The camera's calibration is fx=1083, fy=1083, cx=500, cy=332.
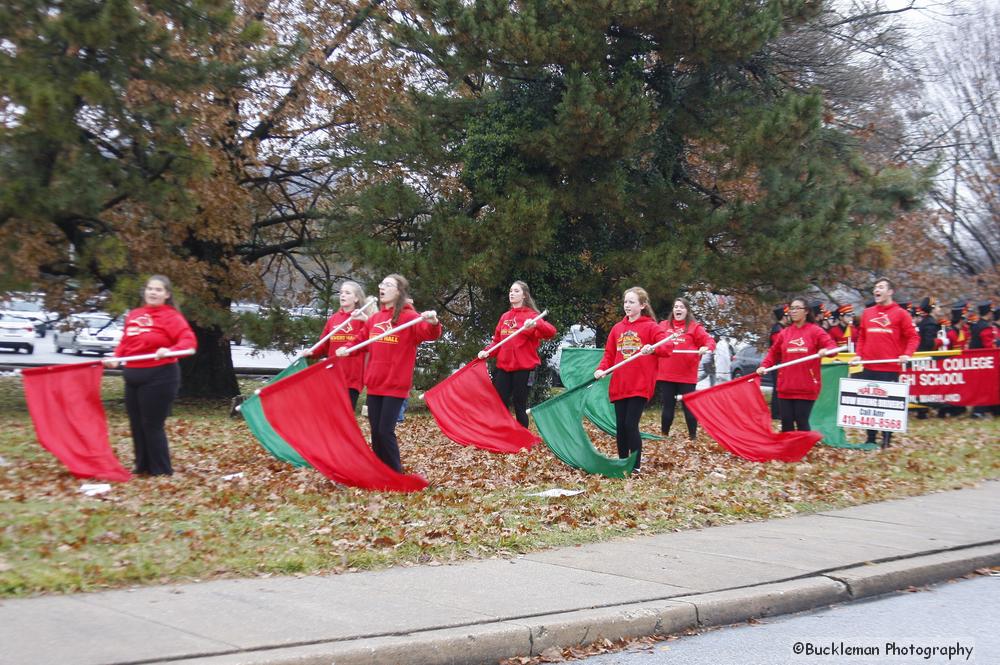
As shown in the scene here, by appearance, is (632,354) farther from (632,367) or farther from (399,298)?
(399,298)

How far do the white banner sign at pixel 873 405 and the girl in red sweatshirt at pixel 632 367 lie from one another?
3694 mm

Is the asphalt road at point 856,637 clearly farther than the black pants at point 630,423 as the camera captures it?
No

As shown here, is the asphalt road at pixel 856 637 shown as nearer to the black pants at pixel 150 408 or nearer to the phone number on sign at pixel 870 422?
the black pants at pixel 150 408

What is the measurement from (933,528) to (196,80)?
38.3 feet

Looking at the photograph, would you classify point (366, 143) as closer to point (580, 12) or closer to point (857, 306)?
point (580, 12)

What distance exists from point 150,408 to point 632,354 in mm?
4635

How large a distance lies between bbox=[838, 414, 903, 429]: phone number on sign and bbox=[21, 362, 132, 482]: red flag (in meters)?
8.66

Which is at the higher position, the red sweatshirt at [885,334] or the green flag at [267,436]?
the red sweatshirt at [885,334]

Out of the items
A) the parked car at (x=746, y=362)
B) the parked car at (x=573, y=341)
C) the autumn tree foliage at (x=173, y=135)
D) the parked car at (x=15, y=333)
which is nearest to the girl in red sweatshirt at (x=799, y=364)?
the autumn tree foliage at (x=173, y=135)

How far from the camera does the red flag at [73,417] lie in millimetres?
9688

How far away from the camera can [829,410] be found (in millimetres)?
14789

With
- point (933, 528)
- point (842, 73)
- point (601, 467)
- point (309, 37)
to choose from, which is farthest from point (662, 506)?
point (842, 73)

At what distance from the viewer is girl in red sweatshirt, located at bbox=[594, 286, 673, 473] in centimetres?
1080

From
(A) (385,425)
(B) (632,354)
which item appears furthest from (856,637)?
(B) (632,354)
